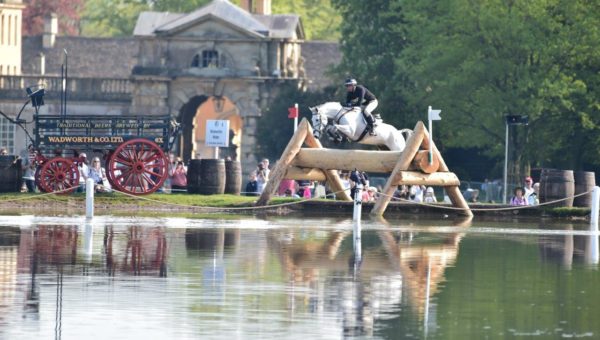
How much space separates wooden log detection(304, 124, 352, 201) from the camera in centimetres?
4038

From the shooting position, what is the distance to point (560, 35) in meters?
63.7

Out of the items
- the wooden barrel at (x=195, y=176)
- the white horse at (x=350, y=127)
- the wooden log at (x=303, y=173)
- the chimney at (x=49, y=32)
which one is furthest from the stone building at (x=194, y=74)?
the white horse at (x=350, y=127)

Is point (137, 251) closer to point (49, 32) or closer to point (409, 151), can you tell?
point (409, 151)

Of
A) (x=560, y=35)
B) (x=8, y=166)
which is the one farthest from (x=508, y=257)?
(x=560, y=35)

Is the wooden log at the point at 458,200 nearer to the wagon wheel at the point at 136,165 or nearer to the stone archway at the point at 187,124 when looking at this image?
the wagon wheel at the point at 136,165

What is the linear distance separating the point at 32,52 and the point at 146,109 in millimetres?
21298

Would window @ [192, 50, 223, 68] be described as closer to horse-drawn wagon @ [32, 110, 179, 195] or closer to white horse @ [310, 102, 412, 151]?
horse-drawn wagon @ [32, 110, 179, 195]

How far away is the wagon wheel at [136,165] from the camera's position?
43.0 meters

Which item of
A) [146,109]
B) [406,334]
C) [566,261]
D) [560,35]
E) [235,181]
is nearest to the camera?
[406,334]

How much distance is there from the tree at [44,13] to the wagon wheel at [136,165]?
80.1m

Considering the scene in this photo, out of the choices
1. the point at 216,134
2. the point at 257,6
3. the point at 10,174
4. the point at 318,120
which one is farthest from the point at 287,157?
the point at 257,6

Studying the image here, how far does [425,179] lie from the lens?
127 feet

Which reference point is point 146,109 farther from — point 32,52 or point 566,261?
point 566,261

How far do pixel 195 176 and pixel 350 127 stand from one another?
21.1ft
